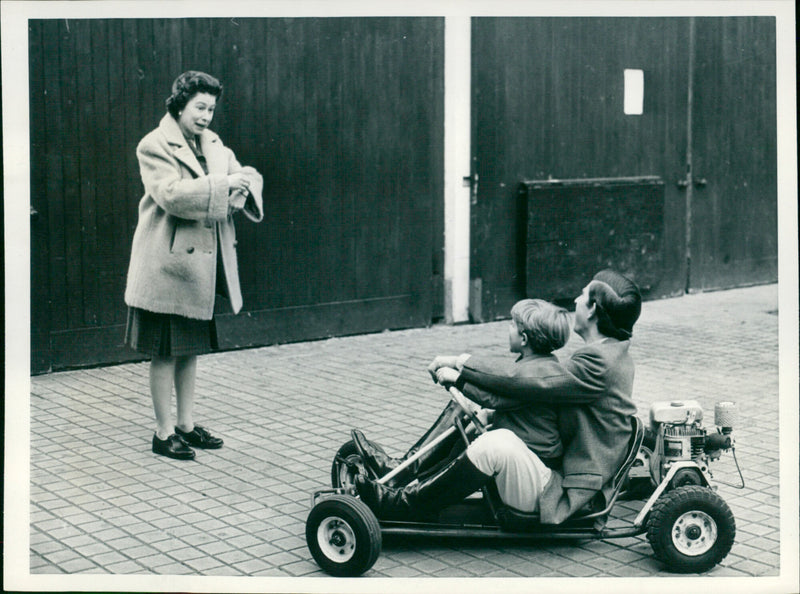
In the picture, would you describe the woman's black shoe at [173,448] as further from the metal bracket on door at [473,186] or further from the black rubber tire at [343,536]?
the metal bracket on door at [473,186]

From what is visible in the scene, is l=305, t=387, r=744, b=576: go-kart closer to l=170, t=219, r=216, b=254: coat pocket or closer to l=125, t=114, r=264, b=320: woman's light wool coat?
l=125, t=114, r=264, b=320: woman's light wool coat

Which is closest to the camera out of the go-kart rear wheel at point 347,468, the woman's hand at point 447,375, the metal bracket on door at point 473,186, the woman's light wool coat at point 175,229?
the woman's hand at point 447,375

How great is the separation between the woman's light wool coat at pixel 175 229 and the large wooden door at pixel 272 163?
1.73 m

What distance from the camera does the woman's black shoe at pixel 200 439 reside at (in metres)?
5.98

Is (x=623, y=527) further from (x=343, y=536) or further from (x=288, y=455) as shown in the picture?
(x=288, y=455)

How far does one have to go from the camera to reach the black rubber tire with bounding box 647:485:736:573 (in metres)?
4.39

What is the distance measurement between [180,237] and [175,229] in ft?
0.15

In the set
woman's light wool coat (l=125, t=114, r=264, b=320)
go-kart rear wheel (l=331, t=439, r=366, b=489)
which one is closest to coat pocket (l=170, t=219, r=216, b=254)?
woman's light wool coat (l=125, t=114, r=264, b=320)

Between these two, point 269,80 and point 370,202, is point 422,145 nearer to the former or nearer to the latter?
point 370,202

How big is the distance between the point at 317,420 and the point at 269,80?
275 cm

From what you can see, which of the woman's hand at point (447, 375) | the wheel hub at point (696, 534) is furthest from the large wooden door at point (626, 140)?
the wheel hub at point (696, 534)

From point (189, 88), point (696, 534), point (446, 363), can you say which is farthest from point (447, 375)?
point (189, 88)

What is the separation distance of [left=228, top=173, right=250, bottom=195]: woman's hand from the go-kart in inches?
64.5

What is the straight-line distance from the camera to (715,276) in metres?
11.2
